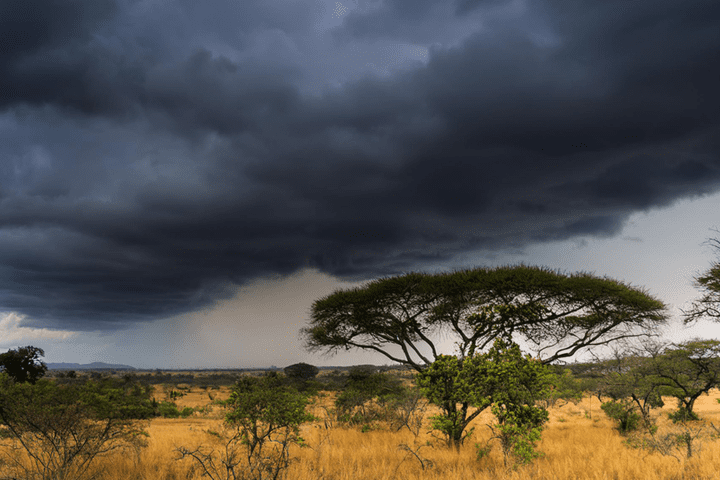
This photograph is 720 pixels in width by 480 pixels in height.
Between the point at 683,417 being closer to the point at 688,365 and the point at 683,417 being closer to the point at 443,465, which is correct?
the point at 688,365

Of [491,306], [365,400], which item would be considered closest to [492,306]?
[491,306]

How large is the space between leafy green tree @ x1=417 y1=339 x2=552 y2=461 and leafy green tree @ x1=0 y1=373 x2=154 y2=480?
10.1m

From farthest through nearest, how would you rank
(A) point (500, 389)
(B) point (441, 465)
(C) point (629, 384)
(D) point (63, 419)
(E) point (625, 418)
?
(C) point (629, 384)
(E) point (625, 418)
(A) point (500, 389)
(B) point (441, 465)
(D) point (63, 419)

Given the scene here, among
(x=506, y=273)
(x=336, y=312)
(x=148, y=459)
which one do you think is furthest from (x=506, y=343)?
(x=148, y=459)

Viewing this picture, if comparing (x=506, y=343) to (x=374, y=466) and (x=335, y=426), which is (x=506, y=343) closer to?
(x=374, y=466)

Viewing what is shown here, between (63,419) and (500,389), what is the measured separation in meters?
12.9

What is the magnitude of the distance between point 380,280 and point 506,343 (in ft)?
26.7

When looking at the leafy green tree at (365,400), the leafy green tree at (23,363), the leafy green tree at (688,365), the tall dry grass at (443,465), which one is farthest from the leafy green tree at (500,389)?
the leafy green tree at (23,363)

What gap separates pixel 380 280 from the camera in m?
22.0

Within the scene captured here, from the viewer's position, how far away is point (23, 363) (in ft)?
124

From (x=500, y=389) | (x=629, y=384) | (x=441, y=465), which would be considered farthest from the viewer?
(x=629, y=384)

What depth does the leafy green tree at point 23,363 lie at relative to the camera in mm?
36375

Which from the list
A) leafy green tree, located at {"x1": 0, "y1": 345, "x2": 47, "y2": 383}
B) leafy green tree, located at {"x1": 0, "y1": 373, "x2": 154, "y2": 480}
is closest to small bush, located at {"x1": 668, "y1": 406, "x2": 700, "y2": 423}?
leafy green tree, located at {"x1": 0, "y1": 373, "x2": 154, "y2": 480}

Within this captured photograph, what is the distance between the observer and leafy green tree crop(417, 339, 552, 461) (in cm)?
1340
